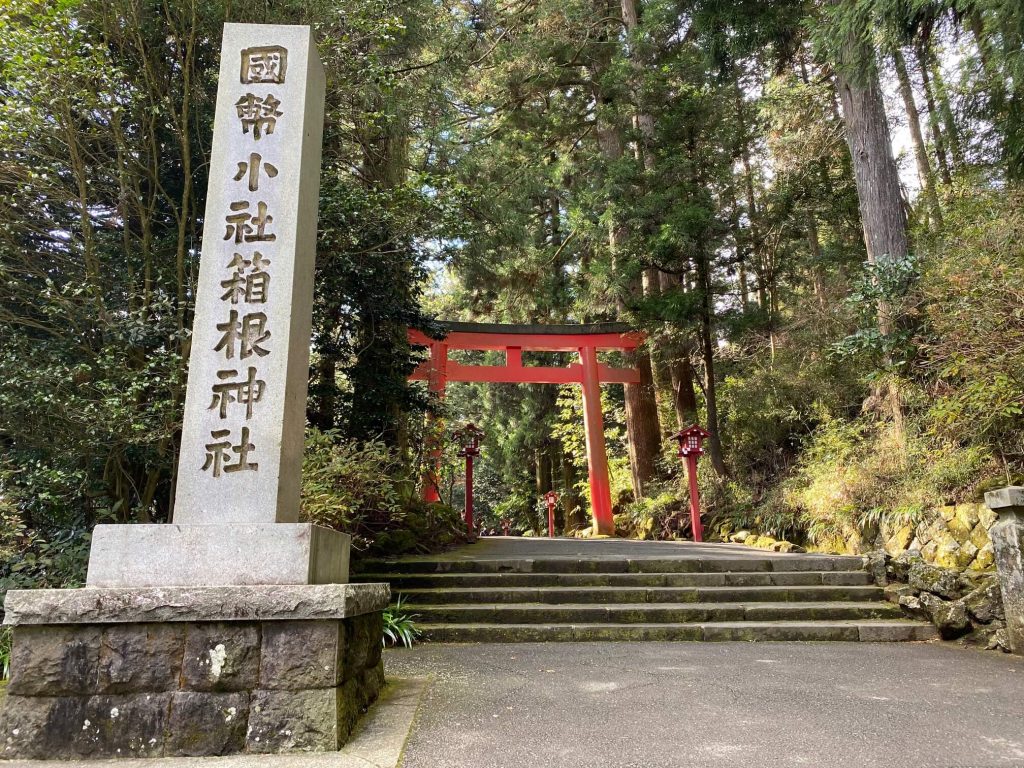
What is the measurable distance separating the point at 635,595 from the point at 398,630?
212 cm

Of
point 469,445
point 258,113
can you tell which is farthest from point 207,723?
point 469,445

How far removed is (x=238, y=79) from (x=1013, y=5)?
5.29 metres

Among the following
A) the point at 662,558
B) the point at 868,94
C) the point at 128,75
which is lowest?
the point at 662,558

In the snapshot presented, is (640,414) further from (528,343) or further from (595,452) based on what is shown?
(528,343)

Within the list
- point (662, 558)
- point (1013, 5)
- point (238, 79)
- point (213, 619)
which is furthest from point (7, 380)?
point (1013, 5)

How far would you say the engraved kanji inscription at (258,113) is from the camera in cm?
316

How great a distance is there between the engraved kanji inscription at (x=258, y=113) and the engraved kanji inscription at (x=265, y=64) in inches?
3.6

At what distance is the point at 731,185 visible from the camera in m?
10.4

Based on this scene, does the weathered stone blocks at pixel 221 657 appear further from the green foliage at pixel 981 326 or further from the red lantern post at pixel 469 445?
the red lantern post at pixel 469 445

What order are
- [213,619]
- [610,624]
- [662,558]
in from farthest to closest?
[662,558] → [610,624] → [213,619]

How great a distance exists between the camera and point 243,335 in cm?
291

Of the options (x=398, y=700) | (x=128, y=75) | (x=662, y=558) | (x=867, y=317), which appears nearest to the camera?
(x=398, y=700)

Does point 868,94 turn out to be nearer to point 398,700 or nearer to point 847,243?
point 847,243

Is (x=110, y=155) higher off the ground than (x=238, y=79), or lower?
higher
